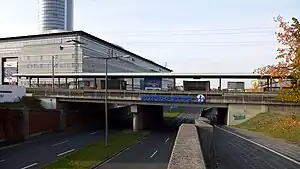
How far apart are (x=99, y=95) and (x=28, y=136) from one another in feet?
49.8

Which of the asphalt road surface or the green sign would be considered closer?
the asphalt road surface

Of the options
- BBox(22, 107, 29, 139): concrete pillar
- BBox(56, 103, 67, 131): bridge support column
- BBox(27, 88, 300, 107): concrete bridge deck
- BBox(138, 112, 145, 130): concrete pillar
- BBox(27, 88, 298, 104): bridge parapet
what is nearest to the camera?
BBox(22, 107, 29, 139): concrete pillar

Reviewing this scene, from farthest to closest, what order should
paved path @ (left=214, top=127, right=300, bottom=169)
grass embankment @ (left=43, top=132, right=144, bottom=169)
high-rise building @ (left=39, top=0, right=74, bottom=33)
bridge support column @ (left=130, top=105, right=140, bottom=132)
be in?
high-rise building @ (left=39, top=0, right=74, bottom=33) → bridge support column @ (left=130, top=105, right=140, bottom=132) → grass embankment @ (left=43, top=132, right=144, bottom=169) → paved path @ (left=214, top=127, right=300, bottom=169)

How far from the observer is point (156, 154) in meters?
33.5

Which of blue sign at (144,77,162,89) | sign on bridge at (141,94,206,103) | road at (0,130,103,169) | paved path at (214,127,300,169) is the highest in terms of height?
blue sign at (144,77,162,89)

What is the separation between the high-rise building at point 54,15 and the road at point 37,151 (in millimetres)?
111492

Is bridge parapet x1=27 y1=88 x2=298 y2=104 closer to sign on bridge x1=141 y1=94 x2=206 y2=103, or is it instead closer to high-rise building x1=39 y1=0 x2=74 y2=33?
sign on bridge x1=141 y1=94 x2=206 y2=103

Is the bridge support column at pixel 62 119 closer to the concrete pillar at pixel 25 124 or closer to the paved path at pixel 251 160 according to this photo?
the concrete pillar at pixel 25 124

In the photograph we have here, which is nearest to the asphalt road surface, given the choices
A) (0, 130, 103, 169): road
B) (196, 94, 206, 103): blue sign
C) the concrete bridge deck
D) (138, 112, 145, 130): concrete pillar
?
(0, 130, 103, 169): road

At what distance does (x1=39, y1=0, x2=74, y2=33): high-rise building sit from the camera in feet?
490

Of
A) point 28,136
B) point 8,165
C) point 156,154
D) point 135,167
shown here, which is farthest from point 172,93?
point 8,165

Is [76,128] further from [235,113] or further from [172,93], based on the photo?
[235,113]

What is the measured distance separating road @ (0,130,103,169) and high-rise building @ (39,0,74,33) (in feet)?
366

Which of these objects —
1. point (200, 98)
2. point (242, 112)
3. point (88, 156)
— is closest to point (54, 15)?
point (200, 98)
